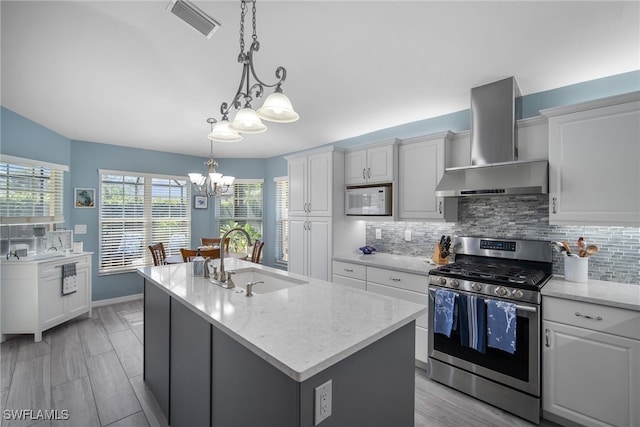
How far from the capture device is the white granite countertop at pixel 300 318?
1099 millimetres

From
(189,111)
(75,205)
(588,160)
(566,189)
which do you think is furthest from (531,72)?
(75,205)

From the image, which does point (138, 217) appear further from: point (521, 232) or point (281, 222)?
point (521, 232)

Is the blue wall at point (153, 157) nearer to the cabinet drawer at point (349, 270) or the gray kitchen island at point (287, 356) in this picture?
the cabinet drawer at point (349, 270)

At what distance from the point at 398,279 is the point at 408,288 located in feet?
0.42

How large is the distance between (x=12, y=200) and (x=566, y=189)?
5.65 metres

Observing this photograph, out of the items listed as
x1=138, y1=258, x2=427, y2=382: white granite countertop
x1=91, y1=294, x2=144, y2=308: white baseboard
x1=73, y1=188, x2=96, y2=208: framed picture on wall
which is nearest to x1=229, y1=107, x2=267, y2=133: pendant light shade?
x1=138, y1=258, x2=427, y2=382: white granite countertop

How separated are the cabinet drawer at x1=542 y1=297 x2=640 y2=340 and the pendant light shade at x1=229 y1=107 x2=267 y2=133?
2.32 meters

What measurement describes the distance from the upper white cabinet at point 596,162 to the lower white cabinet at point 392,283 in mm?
1248

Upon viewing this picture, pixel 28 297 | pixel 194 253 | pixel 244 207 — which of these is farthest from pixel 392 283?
pixel 28 297

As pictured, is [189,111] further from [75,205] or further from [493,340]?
[493,340]

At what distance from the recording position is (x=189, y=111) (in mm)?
3342

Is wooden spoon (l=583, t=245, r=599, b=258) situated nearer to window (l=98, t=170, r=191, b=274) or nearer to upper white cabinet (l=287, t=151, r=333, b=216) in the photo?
upper white cabinet (l=287, t=151, r=333, b=216)

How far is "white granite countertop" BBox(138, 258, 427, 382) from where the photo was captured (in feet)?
3.60

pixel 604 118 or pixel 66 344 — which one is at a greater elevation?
pixel 604 118
